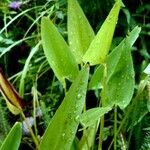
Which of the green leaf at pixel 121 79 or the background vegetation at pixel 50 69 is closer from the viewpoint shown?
the green leaf at pixel 121 79

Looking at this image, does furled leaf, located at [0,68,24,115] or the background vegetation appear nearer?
furled leaf, located at [0,68,24,115]

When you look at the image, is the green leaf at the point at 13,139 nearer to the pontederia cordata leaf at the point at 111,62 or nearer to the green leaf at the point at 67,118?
the green leaf at the point at 67,118

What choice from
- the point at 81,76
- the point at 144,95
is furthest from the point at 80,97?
the point at 144,95

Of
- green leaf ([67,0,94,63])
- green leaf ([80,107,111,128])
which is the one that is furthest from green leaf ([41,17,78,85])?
green leaf ([80,107,111,128])

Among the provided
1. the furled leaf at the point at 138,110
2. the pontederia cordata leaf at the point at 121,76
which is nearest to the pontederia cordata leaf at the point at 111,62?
the pontederia cordata leaf at the point at 121,76

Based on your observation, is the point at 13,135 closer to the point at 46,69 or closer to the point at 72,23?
the point at 72,23

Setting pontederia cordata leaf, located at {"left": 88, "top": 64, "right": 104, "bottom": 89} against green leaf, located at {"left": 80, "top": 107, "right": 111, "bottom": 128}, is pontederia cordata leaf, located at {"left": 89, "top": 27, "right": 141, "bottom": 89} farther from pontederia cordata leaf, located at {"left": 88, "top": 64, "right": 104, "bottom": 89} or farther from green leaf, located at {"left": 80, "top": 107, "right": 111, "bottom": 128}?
green leaf, located at {"left": 80, "top": 107, "right": 111, "bottom": 128}
